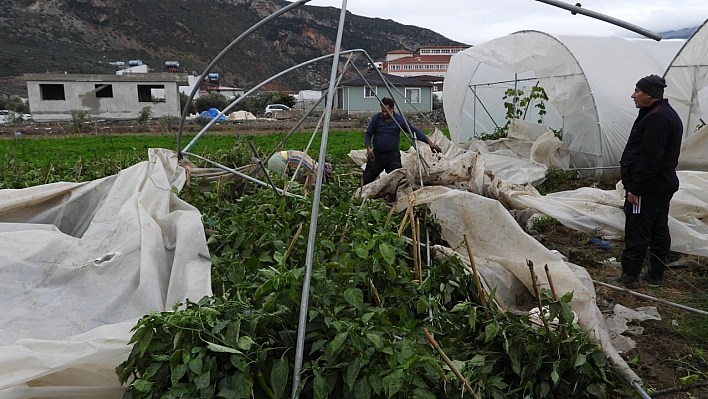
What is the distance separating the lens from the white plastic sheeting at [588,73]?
7.77m

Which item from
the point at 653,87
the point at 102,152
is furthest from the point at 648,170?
the point at 102,152

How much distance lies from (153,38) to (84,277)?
193 ft

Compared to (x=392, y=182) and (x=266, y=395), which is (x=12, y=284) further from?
(x=392, y=182)

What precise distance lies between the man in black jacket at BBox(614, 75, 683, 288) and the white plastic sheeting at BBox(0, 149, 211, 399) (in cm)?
290

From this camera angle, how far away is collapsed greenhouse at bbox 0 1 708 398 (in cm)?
208

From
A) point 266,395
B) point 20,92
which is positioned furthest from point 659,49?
point 20,92

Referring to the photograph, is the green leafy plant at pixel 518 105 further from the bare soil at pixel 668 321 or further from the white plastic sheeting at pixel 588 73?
the bare soil at pixel 668 321

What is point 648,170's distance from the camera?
12.1 ft

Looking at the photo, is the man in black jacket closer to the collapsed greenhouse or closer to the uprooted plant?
the collapsed greenhouse

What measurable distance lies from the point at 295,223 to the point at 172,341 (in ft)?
5.03

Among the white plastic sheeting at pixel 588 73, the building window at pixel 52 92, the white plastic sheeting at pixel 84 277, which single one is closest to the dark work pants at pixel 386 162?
the white plastic sheeting at pixel 84 277

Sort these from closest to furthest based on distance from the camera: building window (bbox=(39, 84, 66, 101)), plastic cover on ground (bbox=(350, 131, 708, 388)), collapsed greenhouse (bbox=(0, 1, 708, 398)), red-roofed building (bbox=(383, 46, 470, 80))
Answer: collapsed greenhouse (bbox=(0, 1, 708, 398)), plastic cover on ground (bbox=(350, 131, 708, 388)), building window (bbox=(39, 84, 66, 101)), red-roofed building (bbox=(383, 46, 470, 80))

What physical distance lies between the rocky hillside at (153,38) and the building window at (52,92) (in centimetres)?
1416

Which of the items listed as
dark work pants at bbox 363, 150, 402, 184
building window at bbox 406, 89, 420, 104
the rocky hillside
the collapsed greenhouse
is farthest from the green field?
the rocky hillside
